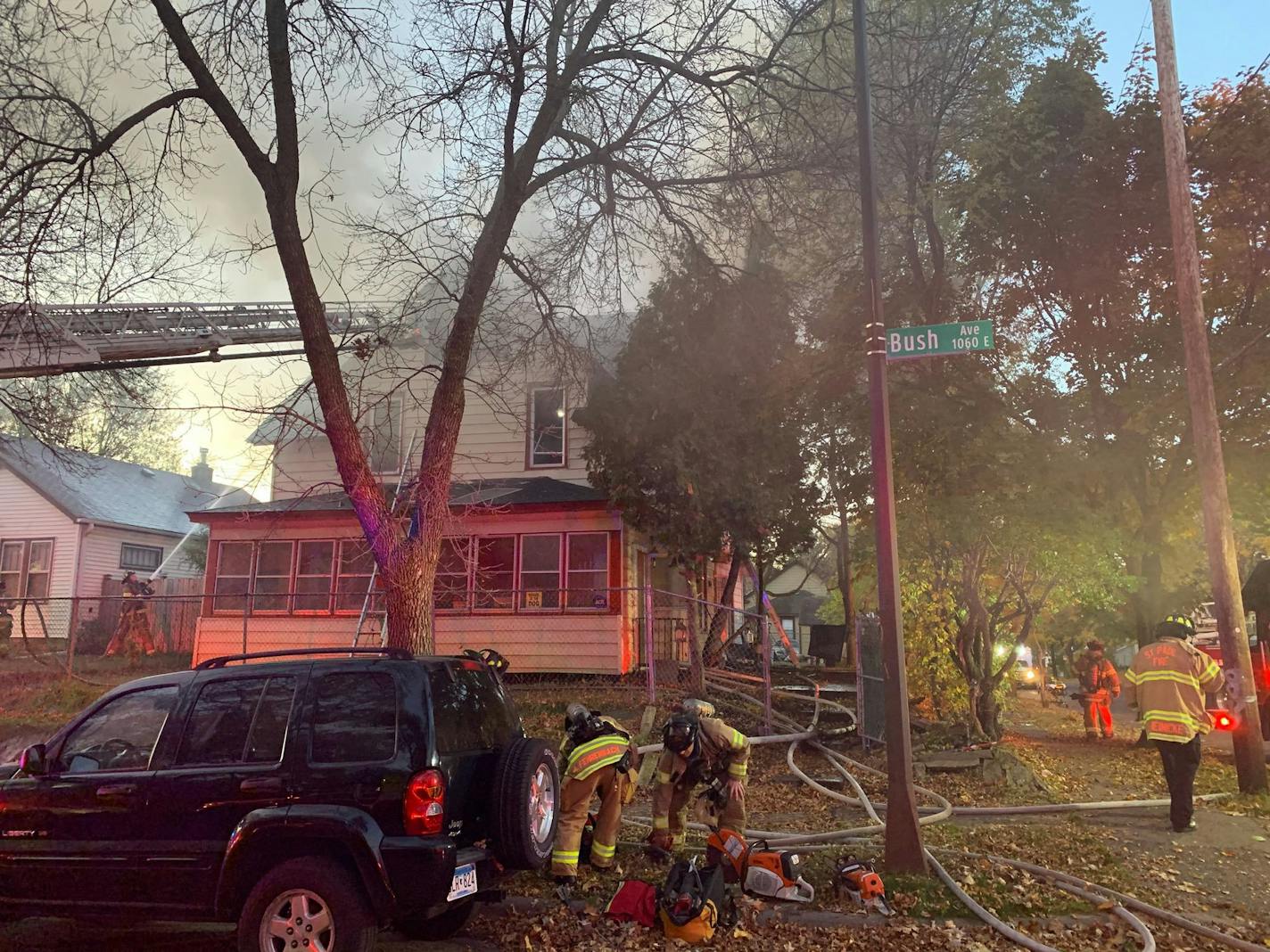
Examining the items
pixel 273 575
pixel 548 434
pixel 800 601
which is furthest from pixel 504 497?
pixel 800 601

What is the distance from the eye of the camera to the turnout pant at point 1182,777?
6969 mm

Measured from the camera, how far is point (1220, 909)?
5164 mm

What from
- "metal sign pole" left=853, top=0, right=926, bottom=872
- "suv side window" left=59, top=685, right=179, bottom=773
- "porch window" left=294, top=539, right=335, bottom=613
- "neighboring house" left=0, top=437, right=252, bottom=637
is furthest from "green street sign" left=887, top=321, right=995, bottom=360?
"neighboring house" left=0, top=437, right=252, bottom=637


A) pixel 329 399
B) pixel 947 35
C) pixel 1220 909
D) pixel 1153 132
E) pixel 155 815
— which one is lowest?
pixel 1220 909

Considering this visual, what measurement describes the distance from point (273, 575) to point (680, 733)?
1179 centimetres

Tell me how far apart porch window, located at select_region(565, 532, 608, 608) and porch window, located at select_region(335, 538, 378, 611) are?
3.69 metres

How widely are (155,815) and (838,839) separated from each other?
4.85m

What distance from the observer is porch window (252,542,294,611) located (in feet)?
50.2

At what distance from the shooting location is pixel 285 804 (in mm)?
4156

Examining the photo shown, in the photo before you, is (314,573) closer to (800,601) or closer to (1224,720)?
(1224,720)

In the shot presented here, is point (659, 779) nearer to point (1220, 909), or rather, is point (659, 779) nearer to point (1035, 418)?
point (1220, 909)

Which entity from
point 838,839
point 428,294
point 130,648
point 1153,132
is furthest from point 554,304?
point 130,648

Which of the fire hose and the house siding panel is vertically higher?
the house siding panel

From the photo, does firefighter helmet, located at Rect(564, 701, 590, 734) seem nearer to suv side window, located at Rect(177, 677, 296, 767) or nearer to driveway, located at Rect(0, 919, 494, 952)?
driveway, located at Rect(0, 919, 494, 952)
